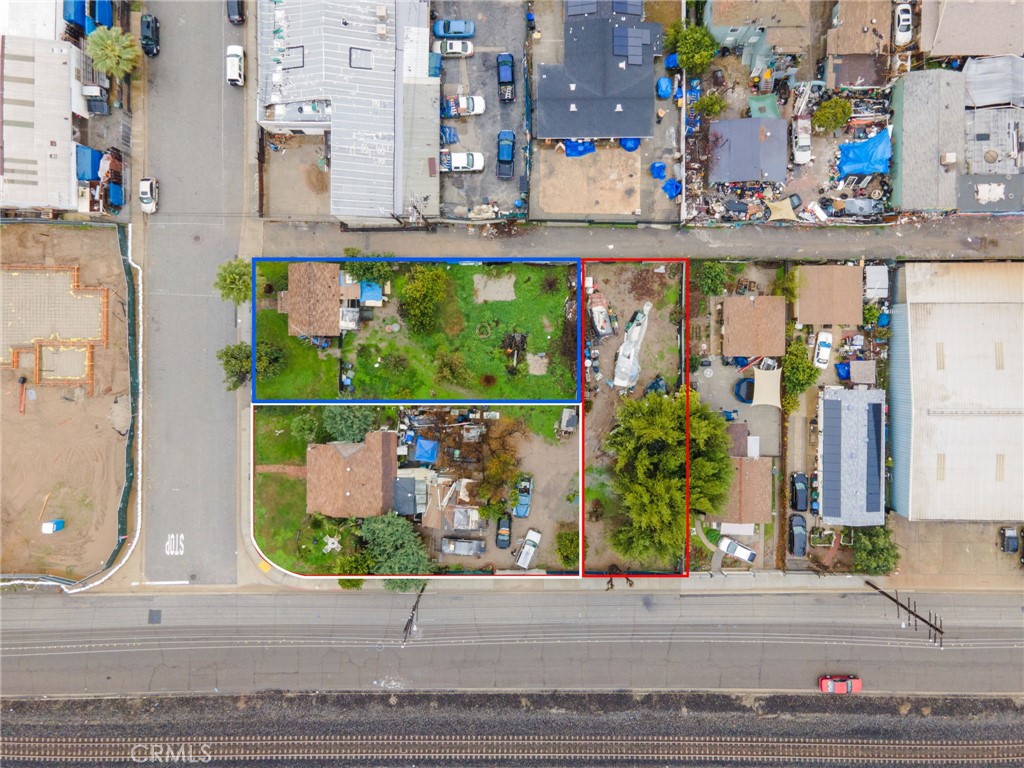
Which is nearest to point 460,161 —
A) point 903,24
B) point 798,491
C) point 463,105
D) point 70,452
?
point 463,105

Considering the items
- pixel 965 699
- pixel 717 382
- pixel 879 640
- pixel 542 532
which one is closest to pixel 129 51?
pixel 542 532

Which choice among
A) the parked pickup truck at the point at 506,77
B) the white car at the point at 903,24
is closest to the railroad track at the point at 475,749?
the parked pickup truck at the point at 506,77

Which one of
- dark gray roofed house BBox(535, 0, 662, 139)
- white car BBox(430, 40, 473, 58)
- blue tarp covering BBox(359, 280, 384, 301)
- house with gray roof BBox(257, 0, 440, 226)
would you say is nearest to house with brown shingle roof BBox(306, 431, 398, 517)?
blue tarp covering BBox(359, 280, 384, 301)

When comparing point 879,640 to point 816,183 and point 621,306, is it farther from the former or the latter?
point 816,183

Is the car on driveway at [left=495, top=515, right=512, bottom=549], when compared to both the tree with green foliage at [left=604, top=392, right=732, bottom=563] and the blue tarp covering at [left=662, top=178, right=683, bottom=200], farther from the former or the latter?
the blue tarp covering at [left=662, top=178, right=683, bottom=200]

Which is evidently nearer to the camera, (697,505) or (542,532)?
(697,505)

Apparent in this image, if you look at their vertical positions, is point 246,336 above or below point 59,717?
above
